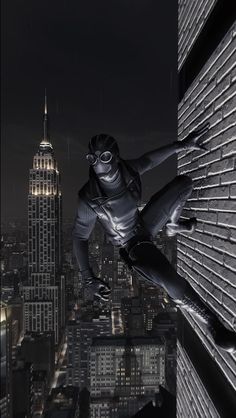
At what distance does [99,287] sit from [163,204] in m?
0.54

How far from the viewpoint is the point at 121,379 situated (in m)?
5.37

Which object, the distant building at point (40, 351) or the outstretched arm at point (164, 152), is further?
the distant building at point (40, 351)

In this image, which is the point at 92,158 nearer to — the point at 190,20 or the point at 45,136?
the point at 190,20

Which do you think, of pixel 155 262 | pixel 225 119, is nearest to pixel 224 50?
pixel 225 119

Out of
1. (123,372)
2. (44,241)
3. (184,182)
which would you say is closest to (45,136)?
(44,241)

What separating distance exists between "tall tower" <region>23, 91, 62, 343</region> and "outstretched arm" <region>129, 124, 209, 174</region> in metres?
1.62

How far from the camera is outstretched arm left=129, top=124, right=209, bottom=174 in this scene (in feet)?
6.46

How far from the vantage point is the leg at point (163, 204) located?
1.96m

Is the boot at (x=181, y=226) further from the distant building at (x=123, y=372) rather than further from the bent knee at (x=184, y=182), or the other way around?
the distant building at (x=123, y=372)

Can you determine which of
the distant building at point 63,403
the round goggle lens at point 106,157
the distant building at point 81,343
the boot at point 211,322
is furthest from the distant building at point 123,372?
the round goggle lens at point 106,157

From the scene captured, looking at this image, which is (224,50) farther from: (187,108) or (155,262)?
(155,262)

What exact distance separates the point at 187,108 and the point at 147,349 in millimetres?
3537

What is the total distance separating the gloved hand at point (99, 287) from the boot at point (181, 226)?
1.56ft

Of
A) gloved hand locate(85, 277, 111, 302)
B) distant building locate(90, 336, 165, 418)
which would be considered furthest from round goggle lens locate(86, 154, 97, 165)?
distant building locate(90, 336, 165, 418)
